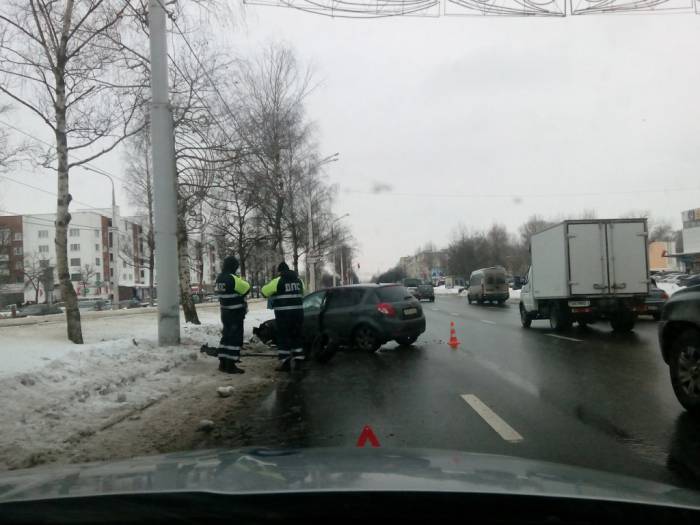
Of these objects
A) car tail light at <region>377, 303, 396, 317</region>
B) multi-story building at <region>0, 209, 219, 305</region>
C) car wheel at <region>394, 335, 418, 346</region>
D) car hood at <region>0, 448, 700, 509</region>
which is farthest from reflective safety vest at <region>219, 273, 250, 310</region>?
multi-story building at <region>0, 209, 219, 305</region>

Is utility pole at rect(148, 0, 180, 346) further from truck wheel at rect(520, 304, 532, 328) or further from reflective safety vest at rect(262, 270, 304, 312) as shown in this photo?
truck wheel at rect(520, 304, 532, 328)

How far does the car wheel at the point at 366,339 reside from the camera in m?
12.7

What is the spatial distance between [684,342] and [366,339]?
7.52 meters

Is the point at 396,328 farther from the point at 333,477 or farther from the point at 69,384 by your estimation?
the point at 333,477

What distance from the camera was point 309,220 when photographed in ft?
117

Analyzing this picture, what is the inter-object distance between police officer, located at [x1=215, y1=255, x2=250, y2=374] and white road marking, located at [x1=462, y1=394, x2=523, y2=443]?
4487mm

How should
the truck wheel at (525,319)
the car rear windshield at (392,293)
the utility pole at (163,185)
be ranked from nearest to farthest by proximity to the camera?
the utility pole at (163,185) < the car rear windshield at (392,293) < the truck wheel at (525,319)

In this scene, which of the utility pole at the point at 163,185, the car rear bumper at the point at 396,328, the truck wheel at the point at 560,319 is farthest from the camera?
the truck wheel at the point at 560,319

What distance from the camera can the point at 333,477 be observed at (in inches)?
91.7

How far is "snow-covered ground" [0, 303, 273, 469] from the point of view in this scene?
5668 millimetres

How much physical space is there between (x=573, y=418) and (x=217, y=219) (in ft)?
76.7

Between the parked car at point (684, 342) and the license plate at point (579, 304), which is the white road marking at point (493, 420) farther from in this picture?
the license plate at point (579, 304)

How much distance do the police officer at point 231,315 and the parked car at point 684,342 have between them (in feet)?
22.3

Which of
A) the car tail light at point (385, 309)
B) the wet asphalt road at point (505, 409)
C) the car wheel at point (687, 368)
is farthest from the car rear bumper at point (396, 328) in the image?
the car wheel at point (687, 368)
